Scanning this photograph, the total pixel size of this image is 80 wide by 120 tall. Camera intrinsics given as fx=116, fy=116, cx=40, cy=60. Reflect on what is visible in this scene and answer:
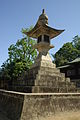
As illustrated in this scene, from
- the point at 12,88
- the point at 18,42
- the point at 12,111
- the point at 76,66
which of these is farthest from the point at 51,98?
the point at 18,42

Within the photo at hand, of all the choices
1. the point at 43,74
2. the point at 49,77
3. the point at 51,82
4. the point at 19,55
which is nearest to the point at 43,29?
the point at 43,74

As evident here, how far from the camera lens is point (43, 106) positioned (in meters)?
6.06

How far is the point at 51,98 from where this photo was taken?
6.42m

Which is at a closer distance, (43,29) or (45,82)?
(45,82)

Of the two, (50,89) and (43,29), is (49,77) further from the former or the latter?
(43,29)

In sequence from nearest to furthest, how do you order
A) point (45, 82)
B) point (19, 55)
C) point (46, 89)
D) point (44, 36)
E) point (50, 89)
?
1. point (46, 89)
2. point (50, 89)
3. point (45, 82)
4. point (44, 36)
5. point (19, 55)

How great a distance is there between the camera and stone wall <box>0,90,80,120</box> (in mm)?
5531

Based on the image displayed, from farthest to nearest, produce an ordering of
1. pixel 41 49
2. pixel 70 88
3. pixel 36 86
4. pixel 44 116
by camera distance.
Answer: pixel 41 49 < pixel 70 88 < pixel 36 86 < pixel 44 116

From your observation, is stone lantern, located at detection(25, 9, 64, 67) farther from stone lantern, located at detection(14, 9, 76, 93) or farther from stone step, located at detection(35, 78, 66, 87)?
stone step, located at detection(35, 78, 66, 87)

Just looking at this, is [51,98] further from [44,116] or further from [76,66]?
[76,66]

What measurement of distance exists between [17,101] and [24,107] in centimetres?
75

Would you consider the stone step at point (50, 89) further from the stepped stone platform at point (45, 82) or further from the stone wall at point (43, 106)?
the stone wall at point (43, 106)

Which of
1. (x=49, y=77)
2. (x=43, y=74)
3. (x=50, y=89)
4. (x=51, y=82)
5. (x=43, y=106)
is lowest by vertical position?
(x=43, y=106)

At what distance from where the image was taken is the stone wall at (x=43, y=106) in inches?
218
